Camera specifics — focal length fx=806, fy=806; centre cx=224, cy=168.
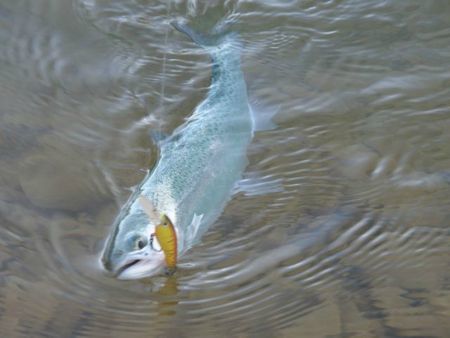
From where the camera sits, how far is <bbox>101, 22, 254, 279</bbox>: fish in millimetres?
3570

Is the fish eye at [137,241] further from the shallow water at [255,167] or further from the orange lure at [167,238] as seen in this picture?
the shallow water at [255,167]

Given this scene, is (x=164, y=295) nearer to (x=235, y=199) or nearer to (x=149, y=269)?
(x=149, y=269)

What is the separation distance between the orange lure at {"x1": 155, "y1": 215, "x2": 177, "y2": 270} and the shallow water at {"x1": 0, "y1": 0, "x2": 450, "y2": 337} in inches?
8.6

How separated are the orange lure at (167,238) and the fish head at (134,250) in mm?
23

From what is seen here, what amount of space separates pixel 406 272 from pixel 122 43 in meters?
2.95

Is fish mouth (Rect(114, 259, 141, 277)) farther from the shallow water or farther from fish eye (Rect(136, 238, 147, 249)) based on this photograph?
the shallow water

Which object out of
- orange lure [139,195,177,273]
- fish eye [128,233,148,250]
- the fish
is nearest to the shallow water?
the fish

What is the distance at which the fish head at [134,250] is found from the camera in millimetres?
3508

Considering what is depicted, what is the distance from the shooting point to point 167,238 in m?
3.58

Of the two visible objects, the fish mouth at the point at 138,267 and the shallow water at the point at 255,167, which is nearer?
the fish mouth at the point at 138,267

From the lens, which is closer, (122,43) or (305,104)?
(305,104)

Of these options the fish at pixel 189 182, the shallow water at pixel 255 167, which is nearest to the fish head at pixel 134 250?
the fish at pixel 189 182

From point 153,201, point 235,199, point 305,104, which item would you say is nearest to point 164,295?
point 153,201

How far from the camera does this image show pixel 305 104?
5234 mm
